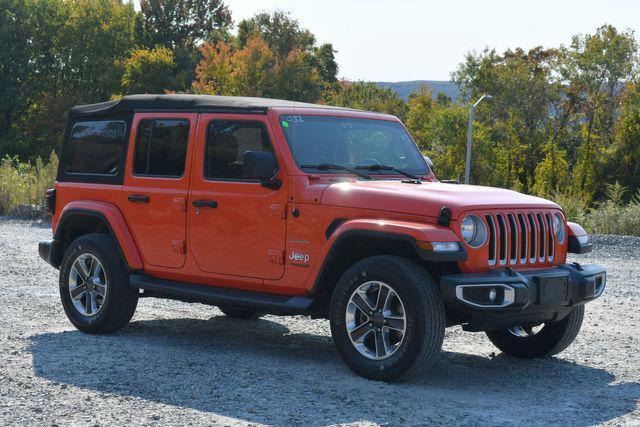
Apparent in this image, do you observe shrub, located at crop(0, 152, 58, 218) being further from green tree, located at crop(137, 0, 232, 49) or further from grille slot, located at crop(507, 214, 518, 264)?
green tree, located at crop(137, 0, 232, 49)

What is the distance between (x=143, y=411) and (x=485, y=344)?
3734 mm

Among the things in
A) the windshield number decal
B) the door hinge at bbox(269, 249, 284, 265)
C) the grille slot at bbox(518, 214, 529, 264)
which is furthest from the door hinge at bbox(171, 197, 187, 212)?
the grille slot at bbox(518, 214, 529, 264)

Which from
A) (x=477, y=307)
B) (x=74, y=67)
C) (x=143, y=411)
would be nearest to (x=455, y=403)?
(x=477, y=307)

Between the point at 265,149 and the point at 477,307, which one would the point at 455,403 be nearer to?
the point at 477,307

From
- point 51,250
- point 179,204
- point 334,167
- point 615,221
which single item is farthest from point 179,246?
point 615,221

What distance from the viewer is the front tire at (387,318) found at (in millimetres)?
6199

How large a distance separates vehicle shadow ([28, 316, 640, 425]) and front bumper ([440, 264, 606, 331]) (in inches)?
19.6

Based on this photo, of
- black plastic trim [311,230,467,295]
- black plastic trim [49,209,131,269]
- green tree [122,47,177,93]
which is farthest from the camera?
green tree [122,47,177,93]

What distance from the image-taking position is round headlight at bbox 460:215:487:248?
630cm

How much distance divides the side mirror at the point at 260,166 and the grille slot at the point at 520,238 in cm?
162

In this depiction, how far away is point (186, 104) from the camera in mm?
7840

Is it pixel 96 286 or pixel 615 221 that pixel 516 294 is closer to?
pixel 96 286

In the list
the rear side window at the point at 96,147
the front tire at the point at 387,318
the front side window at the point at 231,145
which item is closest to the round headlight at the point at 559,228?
the front tire at the point at 387,318

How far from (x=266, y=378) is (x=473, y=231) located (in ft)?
5.75
